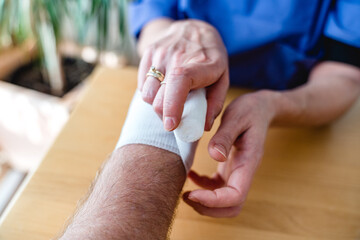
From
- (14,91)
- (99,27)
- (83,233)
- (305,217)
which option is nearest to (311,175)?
(305,217)

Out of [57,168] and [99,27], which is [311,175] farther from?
[99,27]

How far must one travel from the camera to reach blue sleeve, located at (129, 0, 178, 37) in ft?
2.07

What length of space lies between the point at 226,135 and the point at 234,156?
0.05 metres

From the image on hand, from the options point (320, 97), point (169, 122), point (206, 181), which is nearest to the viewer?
point (169, 122)

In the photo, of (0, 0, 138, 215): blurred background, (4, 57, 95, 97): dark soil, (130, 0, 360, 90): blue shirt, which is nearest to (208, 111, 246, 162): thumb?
(130, 0, 360, 90): blue shirt

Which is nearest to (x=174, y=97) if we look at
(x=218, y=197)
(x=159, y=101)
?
(x=159, y=101)

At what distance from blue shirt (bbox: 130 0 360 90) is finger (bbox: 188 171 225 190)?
31 centimetres

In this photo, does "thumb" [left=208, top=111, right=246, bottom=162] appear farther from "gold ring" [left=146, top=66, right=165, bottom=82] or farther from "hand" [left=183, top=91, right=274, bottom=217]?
"gold ring" [left=146, top=66, right=165, bottom=82]

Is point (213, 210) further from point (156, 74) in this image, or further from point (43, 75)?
point (43, 75)

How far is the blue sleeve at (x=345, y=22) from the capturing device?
0.56 meters

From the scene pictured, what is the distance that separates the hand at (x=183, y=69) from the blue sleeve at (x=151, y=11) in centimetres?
12

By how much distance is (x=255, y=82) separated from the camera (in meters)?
0.72

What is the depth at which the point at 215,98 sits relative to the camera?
1.36 feet

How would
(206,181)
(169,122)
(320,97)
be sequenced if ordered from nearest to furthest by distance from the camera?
(169,122), (206,181), (320,97)
